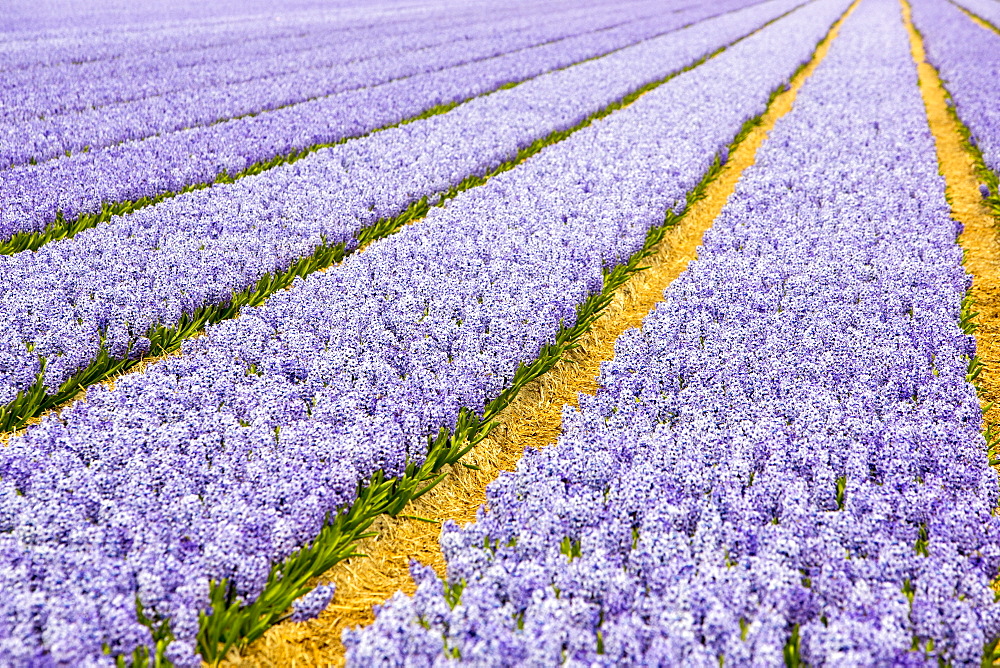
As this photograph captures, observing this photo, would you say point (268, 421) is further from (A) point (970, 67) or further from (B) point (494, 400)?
(A) point (970, 67)

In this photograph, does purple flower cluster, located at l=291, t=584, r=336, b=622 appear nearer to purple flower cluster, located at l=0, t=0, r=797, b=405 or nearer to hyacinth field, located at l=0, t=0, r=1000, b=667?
hyacinth field, located at l=0, t=0, r=1000, b=667

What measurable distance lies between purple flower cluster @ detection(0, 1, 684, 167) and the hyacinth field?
9.2 inches

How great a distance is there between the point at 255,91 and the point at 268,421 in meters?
13.9

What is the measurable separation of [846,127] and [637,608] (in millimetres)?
12813

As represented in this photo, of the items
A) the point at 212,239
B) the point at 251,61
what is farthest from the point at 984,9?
the point at 212,239

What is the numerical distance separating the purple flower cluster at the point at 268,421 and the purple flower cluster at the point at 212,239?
77 centimetres

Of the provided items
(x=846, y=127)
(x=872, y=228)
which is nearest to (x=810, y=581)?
(x=872, y=228)

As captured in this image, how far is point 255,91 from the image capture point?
16.3 metres

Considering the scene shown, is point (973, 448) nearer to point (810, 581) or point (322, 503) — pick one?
point (810, 581)

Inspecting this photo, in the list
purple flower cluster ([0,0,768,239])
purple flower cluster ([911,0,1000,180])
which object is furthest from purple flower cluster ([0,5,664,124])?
purple flower cluster ([911,0,1000,180])

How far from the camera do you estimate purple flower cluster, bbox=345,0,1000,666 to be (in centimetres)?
304

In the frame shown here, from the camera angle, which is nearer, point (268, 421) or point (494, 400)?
point (268, 421)

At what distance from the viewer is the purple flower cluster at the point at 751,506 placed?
304 cm

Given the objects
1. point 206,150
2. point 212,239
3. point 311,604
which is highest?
point 206,150
